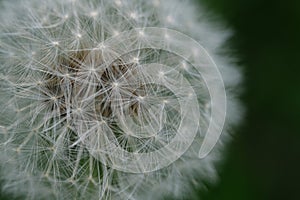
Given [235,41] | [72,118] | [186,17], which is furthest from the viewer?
[235,41]

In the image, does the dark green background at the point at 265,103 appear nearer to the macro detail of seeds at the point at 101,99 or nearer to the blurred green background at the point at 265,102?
the blurred green background at the point at 265,102

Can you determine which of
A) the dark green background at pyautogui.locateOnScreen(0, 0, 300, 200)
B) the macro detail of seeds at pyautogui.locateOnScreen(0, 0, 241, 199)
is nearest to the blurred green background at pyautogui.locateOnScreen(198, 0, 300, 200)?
the dark green background at pyautogui.locateOnScreen(0, 0, 300, 200)

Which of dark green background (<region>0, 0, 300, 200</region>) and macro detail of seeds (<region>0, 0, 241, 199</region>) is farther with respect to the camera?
dark green background (<region>0, 0, 300, 200</region>)

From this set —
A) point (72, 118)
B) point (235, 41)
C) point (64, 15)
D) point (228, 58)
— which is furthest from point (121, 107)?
point (235, 41)

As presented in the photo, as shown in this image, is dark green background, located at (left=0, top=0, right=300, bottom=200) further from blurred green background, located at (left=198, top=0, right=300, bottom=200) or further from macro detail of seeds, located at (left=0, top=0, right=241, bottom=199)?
macro detail of seeds, located at (left=0, top=0, right=241, bottom=199)

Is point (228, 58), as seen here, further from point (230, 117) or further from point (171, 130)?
point (171, 130)

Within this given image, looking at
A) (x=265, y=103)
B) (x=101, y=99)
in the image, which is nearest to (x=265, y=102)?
(x=265, y=103)

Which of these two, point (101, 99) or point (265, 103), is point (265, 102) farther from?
point (101, 99)

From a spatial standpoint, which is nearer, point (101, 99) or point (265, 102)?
point (101, 99)
